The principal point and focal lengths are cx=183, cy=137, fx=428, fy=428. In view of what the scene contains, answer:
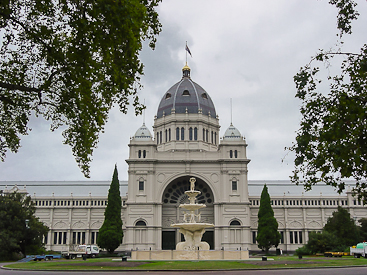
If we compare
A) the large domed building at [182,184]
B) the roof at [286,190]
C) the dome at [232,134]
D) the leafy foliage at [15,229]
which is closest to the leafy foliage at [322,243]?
the large domed building at [182,184]

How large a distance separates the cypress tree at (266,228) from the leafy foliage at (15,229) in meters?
34.5

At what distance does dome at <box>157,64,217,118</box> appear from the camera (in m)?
85.6

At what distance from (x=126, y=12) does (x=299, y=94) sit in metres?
7.22

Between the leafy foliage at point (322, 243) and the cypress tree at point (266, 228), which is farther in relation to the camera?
the cypress tree at point (266, 228)

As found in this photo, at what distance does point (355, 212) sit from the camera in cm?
8531

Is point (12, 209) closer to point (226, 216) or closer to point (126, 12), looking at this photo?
point (226, 216)

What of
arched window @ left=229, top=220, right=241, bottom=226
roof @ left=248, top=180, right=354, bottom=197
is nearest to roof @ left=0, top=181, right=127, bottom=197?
arched window @ left=229, top=220, right=241, bottom=226

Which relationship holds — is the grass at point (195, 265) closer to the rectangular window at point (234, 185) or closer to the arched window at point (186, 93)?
the rectangular window at point (234, 185)

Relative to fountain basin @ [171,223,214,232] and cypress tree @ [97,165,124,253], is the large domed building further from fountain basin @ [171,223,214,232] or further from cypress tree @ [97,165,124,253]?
fountain basin @ [171,223,214,232]

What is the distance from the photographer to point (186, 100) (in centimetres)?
8638

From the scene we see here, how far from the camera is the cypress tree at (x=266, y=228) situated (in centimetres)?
6931

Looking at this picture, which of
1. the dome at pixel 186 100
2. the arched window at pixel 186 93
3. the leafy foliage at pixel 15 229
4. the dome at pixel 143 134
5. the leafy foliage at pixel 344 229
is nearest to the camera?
the leafy foliage at pixel 15 229

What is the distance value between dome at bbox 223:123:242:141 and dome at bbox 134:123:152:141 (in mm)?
14143

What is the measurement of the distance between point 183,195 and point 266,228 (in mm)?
16912
